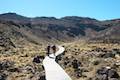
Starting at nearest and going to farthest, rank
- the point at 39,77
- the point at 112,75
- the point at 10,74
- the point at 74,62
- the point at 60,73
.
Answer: the point at 112,75, the point at 39,77, the point at 60,73, the point at 10,74, the point at 74,62

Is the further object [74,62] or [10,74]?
[74,62]

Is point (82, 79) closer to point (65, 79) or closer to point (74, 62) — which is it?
point (65, 79)

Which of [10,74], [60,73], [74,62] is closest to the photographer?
[60,73]

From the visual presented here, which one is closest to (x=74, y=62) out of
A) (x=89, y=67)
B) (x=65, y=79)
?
→ (x=89, y=67)

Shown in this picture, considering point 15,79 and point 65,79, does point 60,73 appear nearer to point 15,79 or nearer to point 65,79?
point 65,79

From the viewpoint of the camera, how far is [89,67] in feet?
152

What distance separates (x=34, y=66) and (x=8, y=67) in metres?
4.06

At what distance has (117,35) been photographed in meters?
146

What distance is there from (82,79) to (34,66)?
41.7 feet

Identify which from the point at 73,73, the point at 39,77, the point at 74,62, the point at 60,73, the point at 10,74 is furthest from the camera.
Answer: the point at 74,62

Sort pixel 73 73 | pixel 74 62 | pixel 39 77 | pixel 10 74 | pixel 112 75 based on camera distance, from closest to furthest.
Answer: pixel 112 75, pixel 39 77, pixel 73 73, pixel 10 74, pixel 74 62

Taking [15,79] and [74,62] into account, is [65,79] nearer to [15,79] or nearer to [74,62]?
[15,79]

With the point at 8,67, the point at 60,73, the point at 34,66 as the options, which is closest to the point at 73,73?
the point at 60,73

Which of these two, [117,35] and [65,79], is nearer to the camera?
[65,79]
